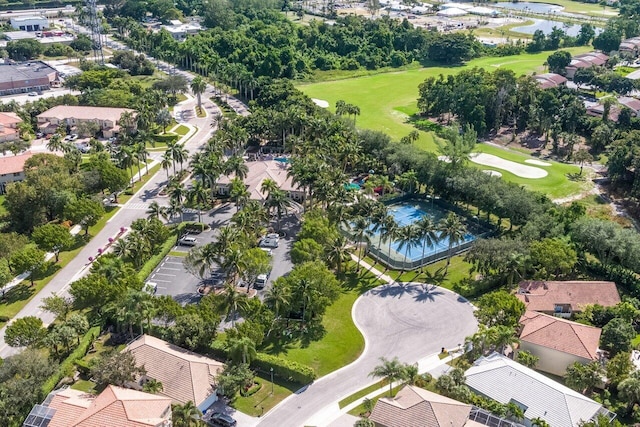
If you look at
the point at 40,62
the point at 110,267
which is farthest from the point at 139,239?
the point at 40,62

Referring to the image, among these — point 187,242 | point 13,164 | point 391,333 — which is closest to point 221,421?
point 391,333

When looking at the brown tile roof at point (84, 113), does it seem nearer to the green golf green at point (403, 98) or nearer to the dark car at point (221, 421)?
the green golf green at point (403, 98)

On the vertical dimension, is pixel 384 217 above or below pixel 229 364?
above

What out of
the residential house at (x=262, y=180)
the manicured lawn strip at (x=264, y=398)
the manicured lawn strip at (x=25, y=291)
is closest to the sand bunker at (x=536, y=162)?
the residential house at (x=262, y=180)

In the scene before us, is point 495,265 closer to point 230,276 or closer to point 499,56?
point 230,276

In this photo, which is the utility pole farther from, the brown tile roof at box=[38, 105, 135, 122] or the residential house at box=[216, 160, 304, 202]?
the residential house at box=[216, 160, 304, 202]

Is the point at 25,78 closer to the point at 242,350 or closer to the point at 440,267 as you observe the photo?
the point at 440,267

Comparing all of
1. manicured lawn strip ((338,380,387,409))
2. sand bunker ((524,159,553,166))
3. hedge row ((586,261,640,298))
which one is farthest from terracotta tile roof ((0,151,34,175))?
sand bunker ((524,159,553,166))

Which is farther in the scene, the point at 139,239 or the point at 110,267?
the point at 139,239
